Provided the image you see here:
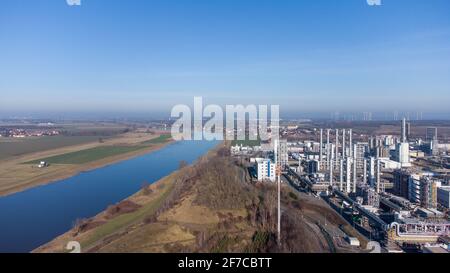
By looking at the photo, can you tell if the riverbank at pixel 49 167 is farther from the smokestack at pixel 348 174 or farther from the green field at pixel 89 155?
the smokestack at pixel 348 174

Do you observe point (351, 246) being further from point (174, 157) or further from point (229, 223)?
point (174, 157)

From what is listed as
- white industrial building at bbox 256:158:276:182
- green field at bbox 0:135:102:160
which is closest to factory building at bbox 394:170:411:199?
white industrial building at bbox 256:158:276:182

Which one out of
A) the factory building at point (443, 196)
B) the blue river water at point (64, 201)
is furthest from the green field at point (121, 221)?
the factory building at point (443, 196)

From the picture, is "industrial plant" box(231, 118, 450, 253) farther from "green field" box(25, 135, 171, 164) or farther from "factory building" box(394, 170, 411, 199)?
"green field" box(25, 135, 171, 164)

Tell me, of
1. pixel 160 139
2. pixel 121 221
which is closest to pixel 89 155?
pixel 160 139
